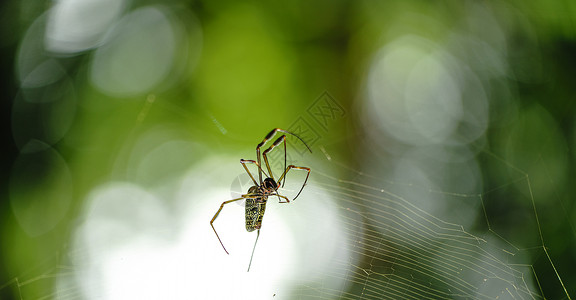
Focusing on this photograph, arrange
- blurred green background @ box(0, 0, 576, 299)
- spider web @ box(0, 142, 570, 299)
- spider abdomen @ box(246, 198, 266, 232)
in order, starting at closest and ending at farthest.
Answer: spider abdomen @ box(246, 198, 266, 232), spider web @ box(0, 142, 570, 299), blurred green background @ box(0, 0, 576, 299)

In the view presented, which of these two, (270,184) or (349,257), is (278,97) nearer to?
(270,184)

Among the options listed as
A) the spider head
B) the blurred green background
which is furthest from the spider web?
the spider head

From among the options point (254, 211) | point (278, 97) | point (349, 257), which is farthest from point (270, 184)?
point (278, 97)

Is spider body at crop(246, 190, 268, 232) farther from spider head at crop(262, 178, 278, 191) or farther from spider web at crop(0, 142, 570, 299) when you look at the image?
spider web at crop(0, 142, 570, 299)

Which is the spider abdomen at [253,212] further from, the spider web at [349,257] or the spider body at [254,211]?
the spider web at [349,257]

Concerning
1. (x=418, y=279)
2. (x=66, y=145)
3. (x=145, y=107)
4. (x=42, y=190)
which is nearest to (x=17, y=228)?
(x=42, y=190)
